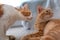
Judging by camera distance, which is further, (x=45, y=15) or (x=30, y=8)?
(x=30, y=8)

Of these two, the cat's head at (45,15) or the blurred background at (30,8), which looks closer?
the cat's head at (45,15)

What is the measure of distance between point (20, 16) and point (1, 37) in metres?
0.20

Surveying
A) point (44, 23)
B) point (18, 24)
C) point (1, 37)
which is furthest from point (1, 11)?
point (18, 24)

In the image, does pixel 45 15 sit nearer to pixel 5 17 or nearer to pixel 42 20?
pixel 42 20

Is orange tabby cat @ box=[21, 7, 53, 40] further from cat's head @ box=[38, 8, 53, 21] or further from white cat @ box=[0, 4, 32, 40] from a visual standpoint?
white cat @ box=[0, 4, 32, 40]

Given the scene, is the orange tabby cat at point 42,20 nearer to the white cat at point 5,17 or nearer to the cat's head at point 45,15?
the cat's head at point 45,15

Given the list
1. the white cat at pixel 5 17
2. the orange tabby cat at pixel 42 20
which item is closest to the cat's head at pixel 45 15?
the orange tabby cat at pixel 42 20

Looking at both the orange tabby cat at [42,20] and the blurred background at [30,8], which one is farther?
the blurred background at [30,8]

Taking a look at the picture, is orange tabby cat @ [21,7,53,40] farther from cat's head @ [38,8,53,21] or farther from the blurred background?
the blurred background

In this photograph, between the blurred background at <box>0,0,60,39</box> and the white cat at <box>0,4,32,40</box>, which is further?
the blurred background at <box>0,0,60,39</box>

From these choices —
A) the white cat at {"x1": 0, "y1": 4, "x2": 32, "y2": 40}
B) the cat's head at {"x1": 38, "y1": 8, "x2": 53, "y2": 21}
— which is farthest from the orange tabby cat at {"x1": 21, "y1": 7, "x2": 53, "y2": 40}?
the white cat at {"x1": 0, "y1": 4, "x2": 32, "y2": 40}

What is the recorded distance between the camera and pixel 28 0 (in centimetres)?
133

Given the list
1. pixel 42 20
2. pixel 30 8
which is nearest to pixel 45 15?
pixel 42 20

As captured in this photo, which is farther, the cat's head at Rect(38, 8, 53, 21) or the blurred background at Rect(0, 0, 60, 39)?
the blurred background at Rect(0, 0, 60, 39)
